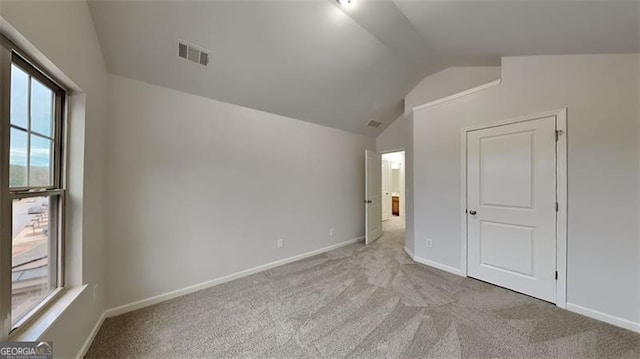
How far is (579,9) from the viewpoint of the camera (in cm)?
166

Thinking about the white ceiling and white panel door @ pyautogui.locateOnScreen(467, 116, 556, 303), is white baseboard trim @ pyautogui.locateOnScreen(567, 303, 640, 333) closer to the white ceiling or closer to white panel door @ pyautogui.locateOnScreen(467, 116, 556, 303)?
white panel door @ pyautogui.locateOnScreen(467, 116, 556, 303)

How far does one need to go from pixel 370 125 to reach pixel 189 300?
4.10 metres

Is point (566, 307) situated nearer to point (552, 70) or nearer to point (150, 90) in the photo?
point (552, 70)

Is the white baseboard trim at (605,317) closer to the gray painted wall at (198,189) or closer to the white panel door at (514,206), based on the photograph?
the white panel door at (514,206)

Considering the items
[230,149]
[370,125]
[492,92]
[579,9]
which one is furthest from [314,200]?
[579,9]

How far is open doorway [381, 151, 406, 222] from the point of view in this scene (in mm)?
7340

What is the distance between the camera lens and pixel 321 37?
7.73 feet

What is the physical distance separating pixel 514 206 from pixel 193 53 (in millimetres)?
3938

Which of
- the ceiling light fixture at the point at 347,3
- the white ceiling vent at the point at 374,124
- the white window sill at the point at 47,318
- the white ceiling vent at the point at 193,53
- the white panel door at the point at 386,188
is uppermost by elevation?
the ceiling light fixture at the point at 347,3

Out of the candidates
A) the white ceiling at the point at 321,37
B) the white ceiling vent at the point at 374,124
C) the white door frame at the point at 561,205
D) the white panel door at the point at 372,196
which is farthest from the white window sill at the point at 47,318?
the white ceiling vent at the point at 374,124

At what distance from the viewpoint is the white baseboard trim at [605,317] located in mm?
1896

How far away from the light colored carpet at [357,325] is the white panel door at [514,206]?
0.25 meters

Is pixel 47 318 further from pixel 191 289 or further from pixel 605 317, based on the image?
pixel 605 317

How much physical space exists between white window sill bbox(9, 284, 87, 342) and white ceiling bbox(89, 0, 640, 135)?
196 cm
